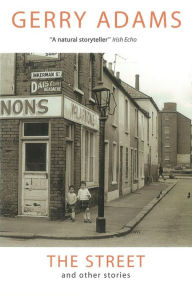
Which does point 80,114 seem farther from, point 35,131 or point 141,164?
point 141,164

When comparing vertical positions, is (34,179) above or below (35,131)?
below

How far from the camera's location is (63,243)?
976cm

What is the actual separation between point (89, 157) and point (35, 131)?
353 cm

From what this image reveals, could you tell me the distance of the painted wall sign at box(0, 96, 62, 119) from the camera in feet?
40.5

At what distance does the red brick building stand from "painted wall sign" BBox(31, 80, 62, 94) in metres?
62.4

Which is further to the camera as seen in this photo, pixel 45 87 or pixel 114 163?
pixel 114 163

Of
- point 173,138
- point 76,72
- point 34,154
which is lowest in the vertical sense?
point 34,154

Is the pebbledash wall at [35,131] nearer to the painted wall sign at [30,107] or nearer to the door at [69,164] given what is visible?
the painted wall sign at [30,107]

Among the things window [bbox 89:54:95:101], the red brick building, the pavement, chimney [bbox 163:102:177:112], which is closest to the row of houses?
the pavement

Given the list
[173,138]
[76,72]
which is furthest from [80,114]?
[173,138]

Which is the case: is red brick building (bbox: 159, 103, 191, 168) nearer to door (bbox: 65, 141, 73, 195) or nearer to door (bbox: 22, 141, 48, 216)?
door (bbox: 65, 141, 73, 195)

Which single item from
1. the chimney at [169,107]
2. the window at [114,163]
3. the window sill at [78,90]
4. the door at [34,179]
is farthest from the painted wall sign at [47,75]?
the chimney at [169,107]

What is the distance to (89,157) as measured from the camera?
1583 cm
